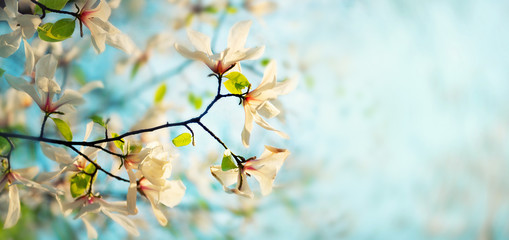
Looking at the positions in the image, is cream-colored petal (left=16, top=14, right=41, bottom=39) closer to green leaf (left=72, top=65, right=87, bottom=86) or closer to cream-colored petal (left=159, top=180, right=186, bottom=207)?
cream-colored petal (left=159, top=180, right=186, bottom=207)

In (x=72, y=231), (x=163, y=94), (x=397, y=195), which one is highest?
(x=397, y=195)

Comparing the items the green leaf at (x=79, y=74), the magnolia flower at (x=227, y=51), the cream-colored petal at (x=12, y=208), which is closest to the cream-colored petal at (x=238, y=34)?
the magnolia flower at (x=227, y=51)

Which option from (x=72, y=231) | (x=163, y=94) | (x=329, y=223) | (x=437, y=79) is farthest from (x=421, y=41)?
(x=72, y=231)

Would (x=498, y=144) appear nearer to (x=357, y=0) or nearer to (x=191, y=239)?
(x=357, y=0)

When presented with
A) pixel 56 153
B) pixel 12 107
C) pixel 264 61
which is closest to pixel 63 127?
pixel 56 153

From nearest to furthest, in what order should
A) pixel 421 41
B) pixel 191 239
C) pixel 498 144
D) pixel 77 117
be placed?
pixel 77 117, pixel 191 239, pixel 421 41, pixel 498 144

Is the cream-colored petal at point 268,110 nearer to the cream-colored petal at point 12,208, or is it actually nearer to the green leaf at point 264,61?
the cream-colored petal at point 12,208
